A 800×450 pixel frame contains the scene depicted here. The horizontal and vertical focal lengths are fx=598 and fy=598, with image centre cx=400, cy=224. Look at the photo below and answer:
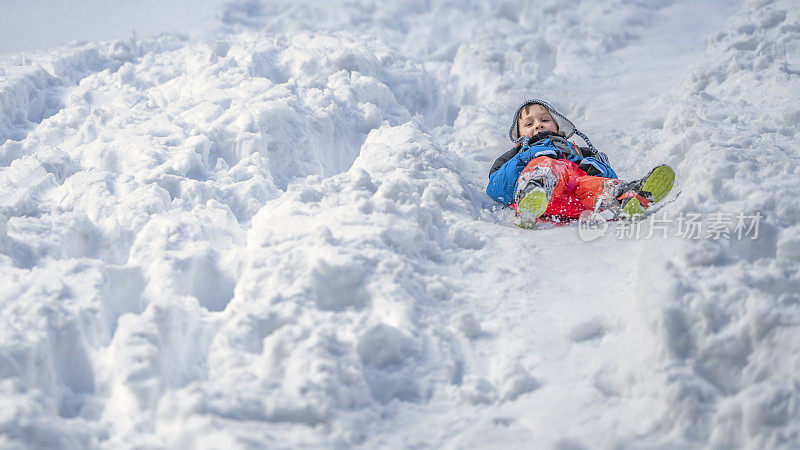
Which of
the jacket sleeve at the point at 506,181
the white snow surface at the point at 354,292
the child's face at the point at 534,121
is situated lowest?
the white snow surface at the point at 354,292

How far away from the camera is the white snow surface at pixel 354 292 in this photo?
157 centimetres

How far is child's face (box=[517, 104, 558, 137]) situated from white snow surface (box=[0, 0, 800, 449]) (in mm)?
455

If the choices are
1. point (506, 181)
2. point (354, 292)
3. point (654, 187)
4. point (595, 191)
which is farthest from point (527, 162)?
point (354, 292)

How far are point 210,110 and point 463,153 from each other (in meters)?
1.66

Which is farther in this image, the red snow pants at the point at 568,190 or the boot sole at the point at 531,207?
the red snow pants at the point at 568,190

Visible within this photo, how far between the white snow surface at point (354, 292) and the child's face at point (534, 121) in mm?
455

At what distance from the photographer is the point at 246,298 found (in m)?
1.96

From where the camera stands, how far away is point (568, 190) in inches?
115

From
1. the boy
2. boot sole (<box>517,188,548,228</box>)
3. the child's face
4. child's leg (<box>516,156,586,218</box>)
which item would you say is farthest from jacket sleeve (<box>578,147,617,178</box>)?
boot sole (<box>517,188,548,228</box>)

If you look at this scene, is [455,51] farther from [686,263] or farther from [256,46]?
[686,263]

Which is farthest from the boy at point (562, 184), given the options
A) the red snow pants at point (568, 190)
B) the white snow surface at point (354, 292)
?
the white snow surface at point (354, 292)

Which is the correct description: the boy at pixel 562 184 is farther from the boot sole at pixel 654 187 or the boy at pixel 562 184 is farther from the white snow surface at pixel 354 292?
the white snow surface at pixel 354 292

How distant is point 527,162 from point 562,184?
14.3 inches

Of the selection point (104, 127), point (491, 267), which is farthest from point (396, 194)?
point (104, 127)
